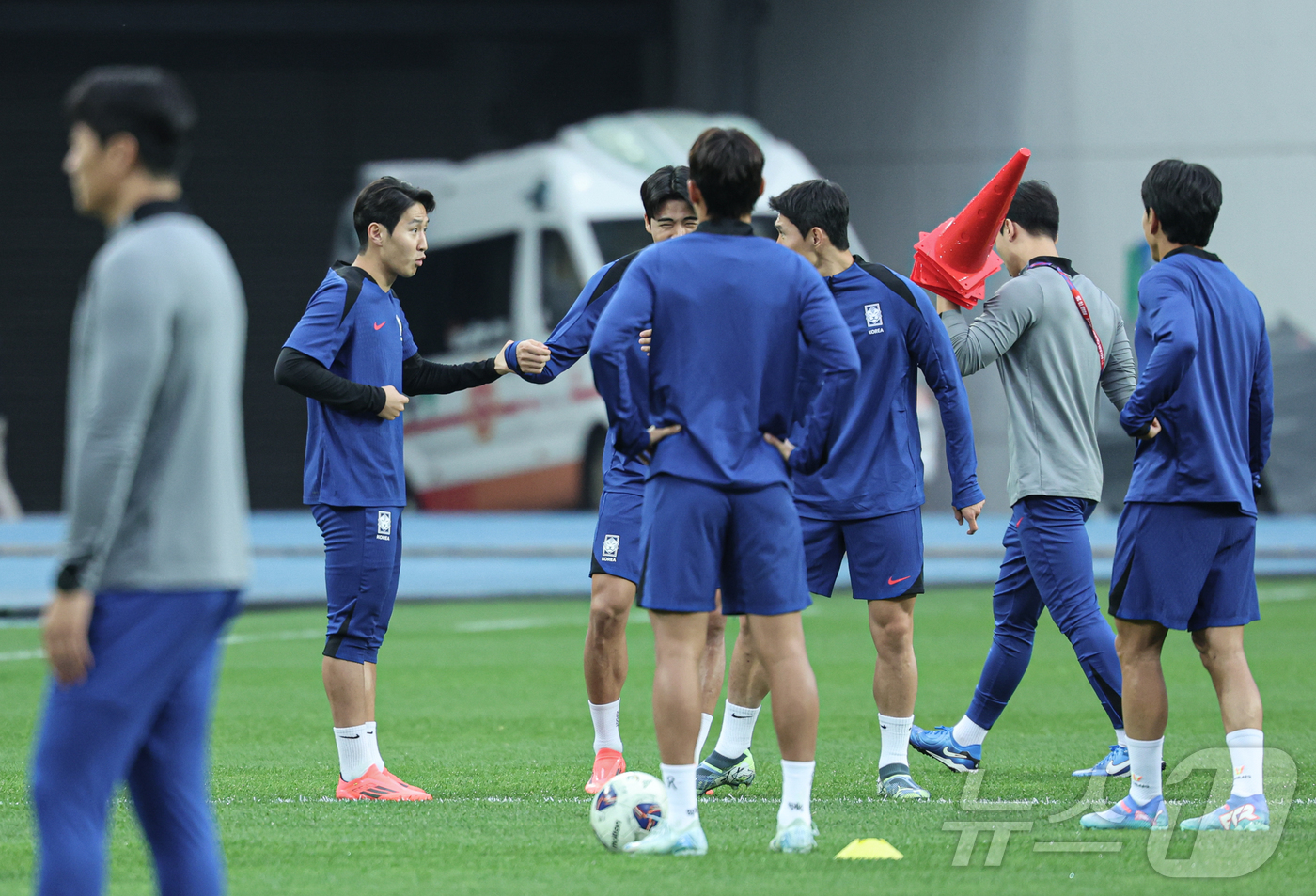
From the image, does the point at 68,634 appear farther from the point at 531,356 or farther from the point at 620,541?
the point at 531,356

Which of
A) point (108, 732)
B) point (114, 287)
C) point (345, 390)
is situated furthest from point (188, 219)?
point (345, 390)

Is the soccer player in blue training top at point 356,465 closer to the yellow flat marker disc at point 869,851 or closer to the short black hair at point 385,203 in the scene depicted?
the short black hair at point 385,203

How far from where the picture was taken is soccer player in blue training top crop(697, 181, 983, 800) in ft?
21.0

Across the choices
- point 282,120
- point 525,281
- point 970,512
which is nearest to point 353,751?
point 970,512

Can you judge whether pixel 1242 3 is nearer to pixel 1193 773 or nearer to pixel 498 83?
pixel 498 83

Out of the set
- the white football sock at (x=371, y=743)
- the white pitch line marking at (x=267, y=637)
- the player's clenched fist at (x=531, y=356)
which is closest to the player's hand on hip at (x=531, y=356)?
the player's clenched fist at (x=531, y=356)

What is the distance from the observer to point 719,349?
4980 millimetres

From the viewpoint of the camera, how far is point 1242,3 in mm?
23078

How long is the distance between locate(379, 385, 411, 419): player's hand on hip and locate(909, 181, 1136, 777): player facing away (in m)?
2.14

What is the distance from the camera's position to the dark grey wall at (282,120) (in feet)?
85.4

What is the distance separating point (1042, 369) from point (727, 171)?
223 cm

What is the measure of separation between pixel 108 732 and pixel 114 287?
0.90 meters

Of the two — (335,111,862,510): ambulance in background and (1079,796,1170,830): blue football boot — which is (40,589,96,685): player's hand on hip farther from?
(335,111,862,510): ambulance in background

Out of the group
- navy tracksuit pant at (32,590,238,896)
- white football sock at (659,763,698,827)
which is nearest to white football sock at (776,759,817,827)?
white football sock at (659,763,698,827)
